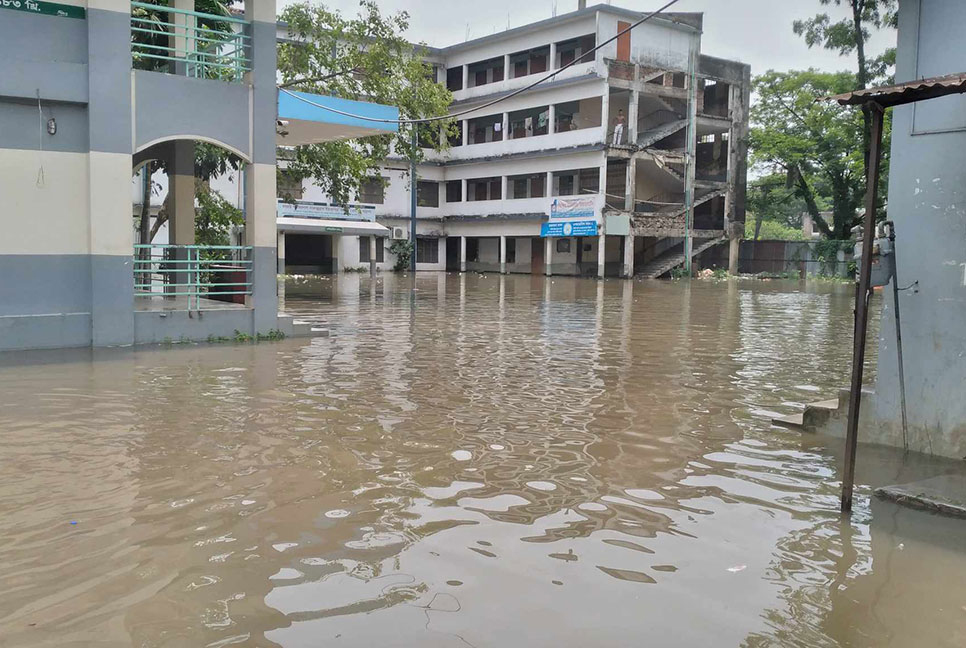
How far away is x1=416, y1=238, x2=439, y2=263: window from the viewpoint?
52069mm

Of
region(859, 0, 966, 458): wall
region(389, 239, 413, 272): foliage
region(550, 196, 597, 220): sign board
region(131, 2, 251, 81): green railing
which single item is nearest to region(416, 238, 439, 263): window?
region(389, 239, 413, 272): foliage

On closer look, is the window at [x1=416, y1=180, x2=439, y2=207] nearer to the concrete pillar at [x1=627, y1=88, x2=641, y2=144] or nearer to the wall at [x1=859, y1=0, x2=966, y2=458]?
the concrete pillar at [x1=627, y1=88, x2=641, y2=144]

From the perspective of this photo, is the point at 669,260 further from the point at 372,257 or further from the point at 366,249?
the point at 366,249

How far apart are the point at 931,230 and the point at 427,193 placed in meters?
46.5

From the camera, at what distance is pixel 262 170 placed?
14266 mm

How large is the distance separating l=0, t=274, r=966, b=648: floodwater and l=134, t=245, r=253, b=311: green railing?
2916mm

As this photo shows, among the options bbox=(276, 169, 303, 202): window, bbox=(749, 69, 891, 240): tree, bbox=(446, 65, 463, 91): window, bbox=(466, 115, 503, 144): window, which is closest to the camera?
bbox=(276, 169, 303, 202): window

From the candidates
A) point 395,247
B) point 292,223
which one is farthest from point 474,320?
point 395,247

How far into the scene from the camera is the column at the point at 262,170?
46.2 feet

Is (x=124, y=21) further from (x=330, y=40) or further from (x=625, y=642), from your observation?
(x=625, y=642)

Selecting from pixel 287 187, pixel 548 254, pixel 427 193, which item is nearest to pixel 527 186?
pixel 548 254

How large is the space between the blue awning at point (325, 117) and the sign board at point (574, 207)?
25.3m

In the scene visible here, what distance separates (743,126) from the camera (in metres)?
46.2

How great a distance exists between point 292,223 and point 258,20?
91.8 ft
